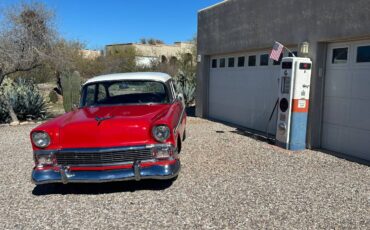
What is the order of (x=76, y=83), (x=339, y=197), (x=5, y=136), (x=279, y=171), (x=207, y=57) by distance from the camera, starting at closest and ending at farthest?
1. (x=339, y=197)
2. (x=279, y=171)
3. (x=5, y=136)
4. (x=207, y=57)
5. (x=76, y=83)

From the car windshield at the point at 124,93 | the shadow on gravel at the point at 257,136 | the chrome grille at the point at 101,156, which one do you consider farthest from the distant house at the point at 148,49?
the chrome grille at the point at 101,156

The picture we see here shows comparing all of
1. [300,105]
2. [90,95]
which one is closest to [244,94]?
[300,105]

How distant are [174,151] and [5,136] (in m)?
7.10

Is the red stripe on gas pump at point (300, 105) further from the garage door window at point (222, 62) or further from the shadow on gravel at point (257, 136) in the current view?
the garage door window at point (222, 62)

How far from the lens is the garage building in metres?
6.64

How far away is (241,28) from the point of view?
10172mm

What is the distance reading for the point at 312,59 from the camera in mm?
7434

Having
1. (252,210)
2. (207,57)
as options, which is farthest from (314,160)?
(207,57)

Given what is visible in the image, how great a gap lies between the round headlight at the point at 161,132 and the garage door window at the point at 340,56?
4253 millimetres

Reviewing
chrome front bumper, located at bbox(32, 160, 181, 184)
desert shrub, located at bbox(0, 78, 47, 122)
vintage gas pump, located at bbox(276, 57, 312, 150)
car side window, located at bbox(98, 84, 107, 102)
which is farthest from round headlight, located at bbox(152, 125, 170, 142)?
desert shrub, located at bbox(0, 78, 47, 122)

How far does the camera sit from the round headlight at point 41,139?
4.76 m

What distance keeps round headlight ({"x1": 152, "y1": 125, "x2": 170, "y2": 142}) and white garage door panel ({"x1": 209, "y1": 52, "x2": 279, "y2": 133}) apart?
505 cm

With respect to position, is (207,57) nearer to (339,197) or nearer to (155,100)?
(155,100)

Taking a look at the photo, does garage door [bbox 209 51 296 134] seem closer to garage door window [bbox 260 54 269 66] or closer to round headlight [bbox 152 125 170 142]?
garage door window [bbox 260 54 269 66]
